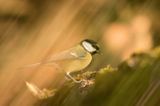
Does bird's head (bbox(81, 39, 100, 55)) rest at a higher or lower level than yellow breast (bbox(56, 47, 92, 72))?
higher

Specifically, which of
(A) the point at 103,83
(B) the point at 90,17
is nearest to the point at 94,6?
(B) the point at 90,17

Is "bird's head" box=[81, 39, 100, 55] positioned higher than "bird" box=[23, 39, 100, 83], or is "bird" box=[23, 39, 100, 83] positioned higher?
"bird's head" box=[81, 39, 100, 55]

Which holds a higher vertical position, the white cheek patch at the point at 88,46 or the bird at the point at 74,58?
the white cheek patch at the point at 88,46

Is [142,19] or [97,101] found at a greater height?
[142,19]

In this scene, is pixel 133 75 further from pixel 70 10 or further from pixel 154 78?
Answer: pixel 70 10
